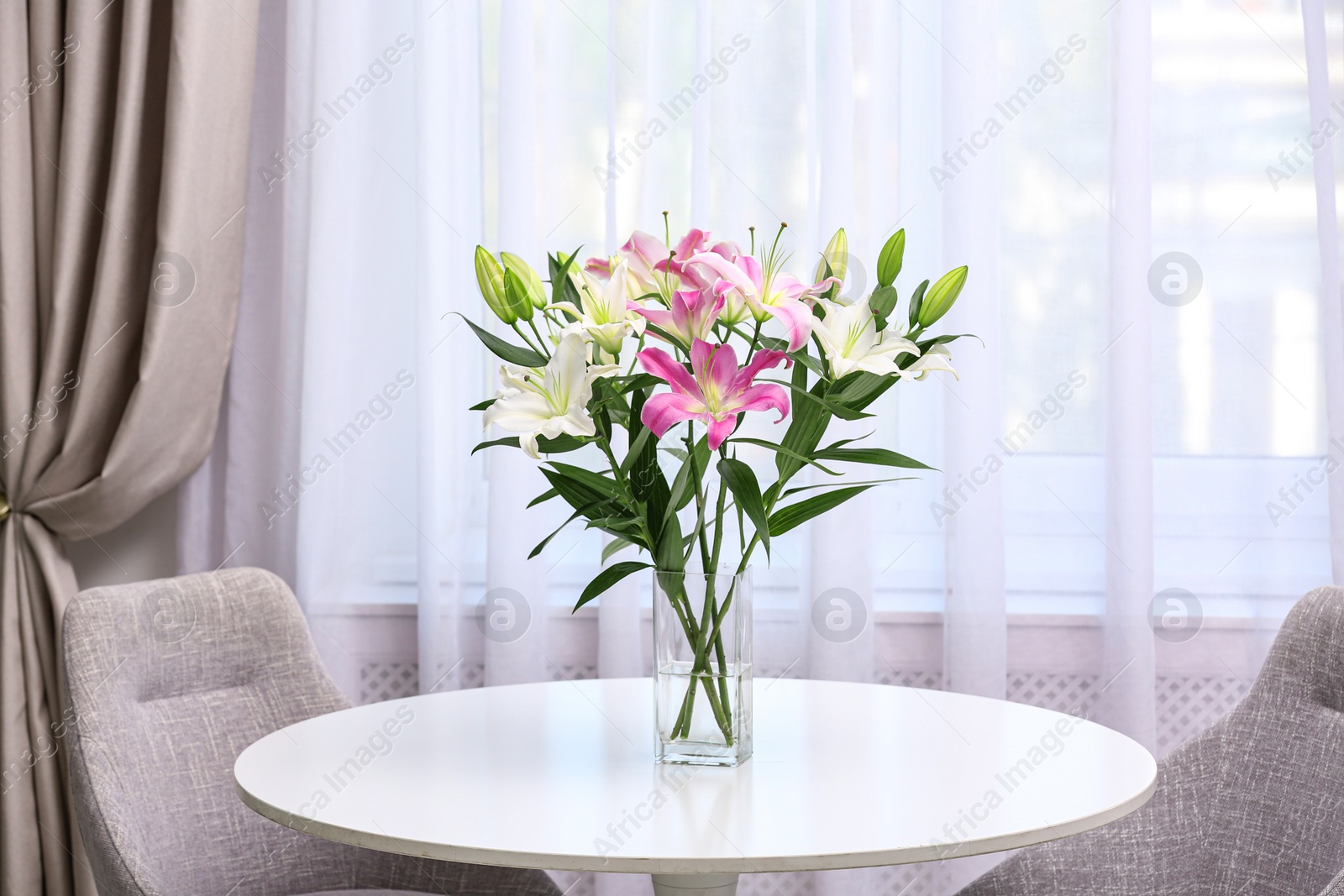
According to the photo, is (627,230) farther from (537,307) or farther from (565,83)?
(537,307)

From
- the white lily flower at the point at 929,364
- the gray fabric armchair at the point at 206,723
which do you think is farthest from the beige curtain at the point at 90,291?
the white lily flower at the point at 929,364

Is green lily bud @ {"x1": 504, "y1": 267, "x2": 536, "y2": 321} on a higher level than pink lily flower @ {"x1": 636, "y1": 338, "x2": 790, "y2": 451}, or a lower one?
higher

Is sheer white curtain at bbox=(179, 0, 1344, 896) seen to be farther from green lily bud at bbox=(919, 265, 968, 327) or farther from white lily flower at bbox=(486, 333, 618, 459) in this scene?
white lily flower at bbox=(486, 333, 618, 459)

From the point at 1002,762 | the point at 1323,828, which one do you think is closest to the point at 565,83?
the point at 1002,762

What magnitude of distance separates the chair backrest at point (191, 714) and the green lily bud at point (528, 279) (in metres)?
0.75

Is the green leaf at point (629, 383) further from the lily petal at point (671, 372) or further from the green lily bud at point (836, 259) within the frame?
the green lily bud at point (836, 259)

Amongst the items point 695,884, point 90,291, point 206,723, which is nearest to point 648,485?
point 695,884

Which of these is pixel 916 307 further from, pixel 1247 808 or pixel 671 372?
pixel 1247 808

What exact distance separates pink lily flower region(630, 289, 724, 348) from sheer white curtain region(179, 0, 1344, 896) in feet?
3.50

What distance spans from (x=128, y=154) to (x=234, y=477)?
65cm

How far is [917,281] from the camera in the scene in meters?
2.10

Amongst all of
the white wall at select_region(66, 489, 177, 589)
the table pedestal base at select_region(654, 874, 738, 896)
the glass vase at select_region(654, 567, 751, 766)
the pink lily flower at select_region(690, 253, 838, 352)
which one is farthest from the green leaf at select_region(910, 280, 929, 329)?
the white wall at select_region(66, 489, 177, 589)

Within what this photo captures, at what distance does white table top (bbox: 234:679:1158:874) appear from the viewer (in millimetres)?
937

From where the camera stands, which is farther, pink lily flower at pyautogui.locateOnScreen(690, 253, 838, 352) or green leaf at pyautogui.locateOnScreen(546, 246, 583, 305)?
green leaf at pyautogui.locateOnScreen(546, 246, 583, 305)
